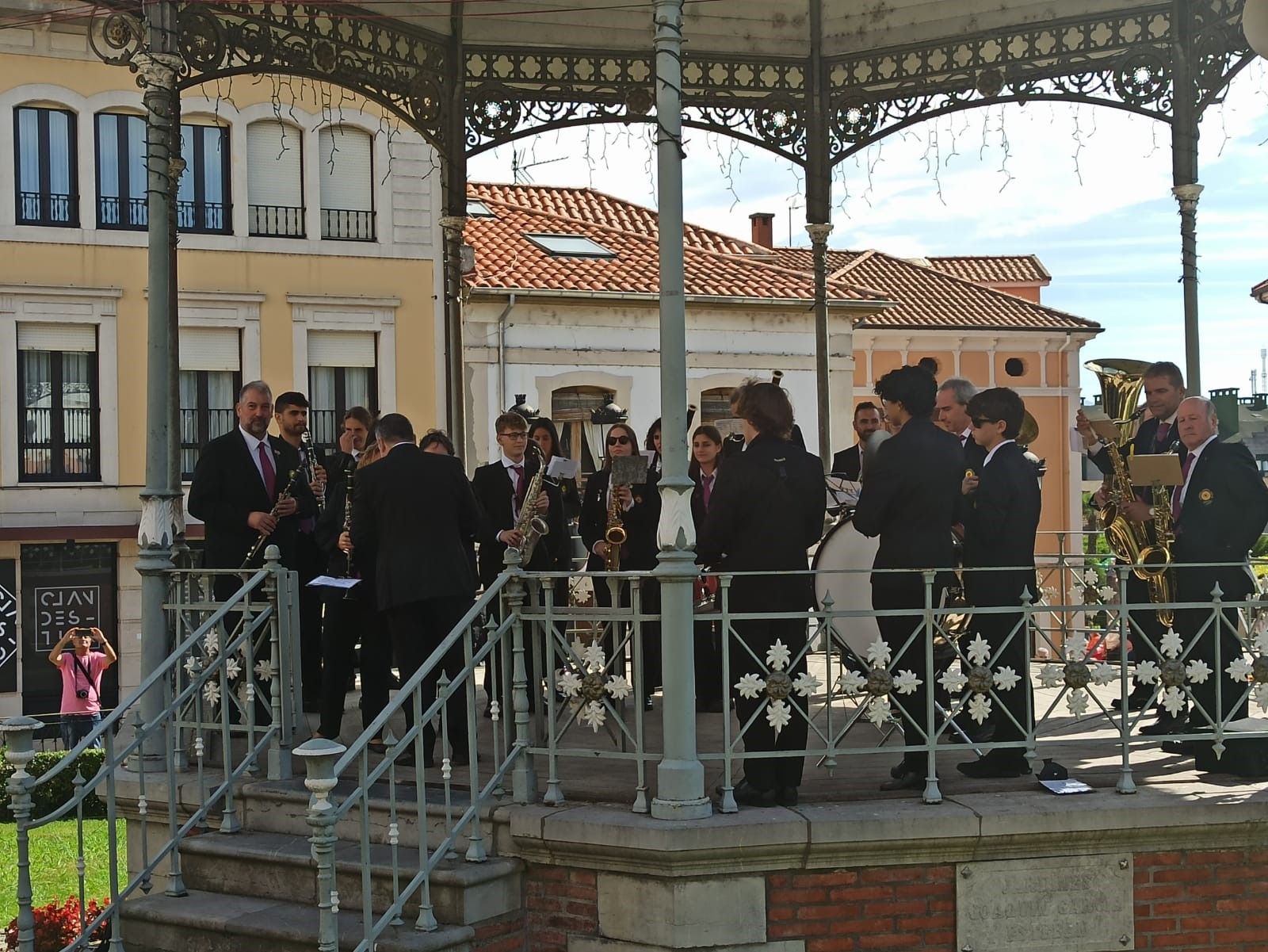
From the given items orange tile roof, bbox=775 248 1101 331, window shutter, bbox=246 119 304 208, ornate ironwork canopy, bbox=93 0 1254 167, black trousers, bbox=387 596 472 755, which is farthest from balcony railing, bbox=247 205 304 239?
Result: black trousers, bbox=387 596 472 755

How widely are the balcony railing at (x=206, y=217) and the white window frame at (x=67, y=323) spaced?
1.77 m

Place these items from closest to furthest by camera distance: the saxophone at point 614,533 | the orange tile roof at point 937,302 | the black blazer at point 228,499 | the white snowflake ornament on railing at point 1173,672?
the white snowflake ornament on railing at point 1173,672 < the black blazer at point 228,499 < the saxophone at point 614,533 < the orange tile roof at point 937,302

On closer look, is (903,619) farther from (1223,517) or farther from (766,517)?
(1223,517)

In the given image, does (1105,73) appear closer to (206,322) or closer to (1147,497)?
(1147,497)

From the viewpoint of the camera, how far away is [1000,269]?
175ft

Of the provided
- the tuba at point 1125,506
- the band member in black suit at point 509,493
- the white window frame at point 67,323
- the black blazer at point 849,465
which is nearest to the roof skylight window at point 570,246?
the white window frame at point 67,323

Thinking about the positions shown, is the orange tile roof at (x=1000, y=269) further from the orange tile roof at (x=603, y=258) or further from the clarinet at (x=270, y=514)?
the clarinet at (x=270, y=514)

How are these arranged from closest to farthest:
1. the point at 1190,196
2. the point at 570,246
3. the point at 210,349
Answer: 1. the point at 1190,196
2. the point at 210,349
3. the point at 570,246

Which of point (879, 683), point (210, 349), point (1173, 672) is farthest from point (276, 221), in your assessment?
point (1173, 672)

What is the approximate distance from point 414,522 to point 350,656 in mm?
1317

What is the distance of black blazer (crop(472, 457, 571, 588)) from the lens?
8.95 m

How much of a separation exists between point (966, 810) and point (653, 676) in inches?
156

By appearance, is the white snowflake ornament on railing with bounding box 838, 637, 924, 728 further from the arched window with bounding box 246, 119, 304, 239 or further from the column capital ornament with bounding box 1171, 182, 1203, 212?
the arched window with bounding box 246, 119, 304, 239

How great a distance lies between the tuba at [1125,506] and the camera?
310 inches
